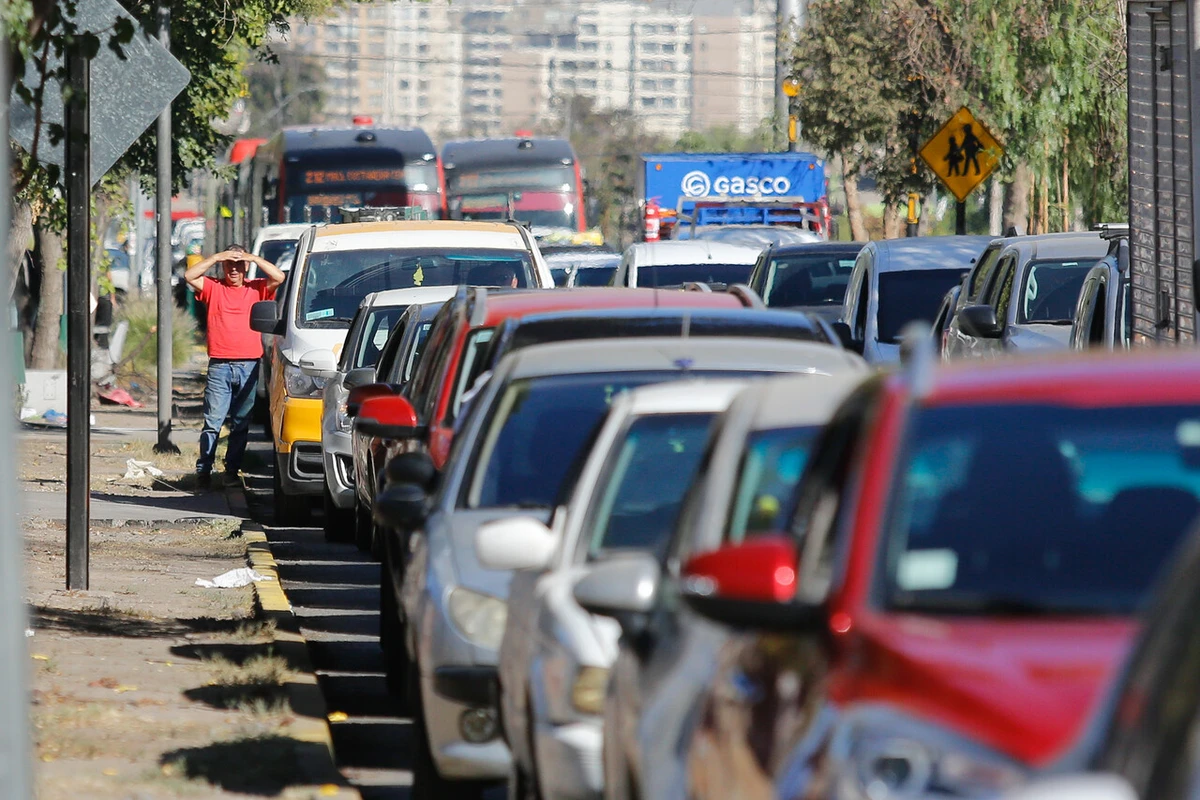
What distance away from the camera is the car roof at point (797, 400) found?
500 centimetres

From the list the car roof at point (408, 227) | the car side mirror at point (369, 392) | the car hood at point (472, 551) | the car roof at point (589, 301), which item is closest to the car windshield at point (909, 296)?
the car roof at point (408, 227)

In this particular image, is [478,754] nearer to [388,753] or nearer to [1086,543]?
[388,753]

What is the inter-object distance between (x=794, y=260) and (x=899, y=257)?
224 cm

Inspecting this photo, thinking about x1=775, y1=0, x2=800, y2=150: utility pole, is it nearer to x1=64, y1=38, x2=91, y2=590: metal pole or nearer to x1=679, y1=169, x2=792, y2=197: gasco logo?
x1=679, y1=169, x2=792, y2=197: gasco logo

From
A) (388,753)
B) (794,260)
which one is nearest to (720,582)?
(388,753)

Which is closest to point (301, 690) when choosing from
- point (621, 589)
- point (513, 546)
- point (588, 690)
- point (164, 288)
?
point (513, 546)

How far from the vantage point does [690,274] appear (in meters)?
22.3

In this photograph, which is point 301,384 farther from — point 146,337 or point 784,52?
point 784,52

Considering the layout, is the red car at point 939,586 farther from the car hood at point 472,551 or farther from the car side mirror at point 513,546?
the car hood at point 472,551

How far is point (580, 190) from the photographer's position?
1533 inches

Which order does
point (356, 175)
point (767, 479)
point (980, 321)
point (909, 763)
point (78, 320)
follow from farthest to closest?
point (356, 175), point (980, 321), point (78, 320), point (767, 479), point (909, 763)

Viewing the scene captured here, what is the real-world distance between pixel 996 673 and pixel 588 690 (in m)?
2.34

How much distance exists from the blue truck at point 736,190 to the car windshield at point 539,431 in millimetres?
28020

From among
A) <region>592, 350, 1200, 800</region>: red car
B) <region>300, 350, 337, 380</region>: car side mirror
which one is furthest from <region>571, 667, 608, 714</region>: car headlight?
<region>300, 350, 337, 380</region>: car side mirror
